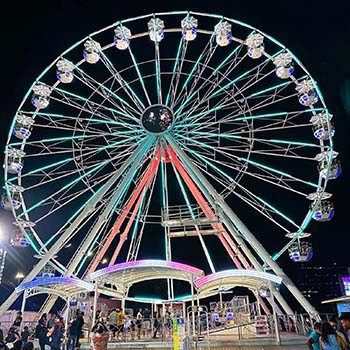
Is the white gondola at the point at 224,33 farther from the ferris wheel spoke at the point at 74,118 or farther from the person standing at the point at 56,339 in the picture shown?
the person standing at the point at 56,339

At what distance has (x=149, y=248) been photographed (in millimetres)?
51844

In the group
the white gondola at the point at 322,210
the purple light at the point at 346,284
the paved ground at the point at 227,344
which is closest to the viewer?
the paved ground at the point at 227,344

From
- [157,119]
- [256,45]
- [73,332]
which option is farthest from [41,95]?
[73,332]

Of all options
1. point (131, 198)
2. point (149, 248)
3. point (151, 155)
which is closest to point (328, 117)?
point (151, 155)

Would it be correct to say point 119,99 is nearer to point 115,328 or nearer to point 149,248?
point 115,328

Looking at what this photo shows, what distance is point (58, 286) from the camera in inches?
706

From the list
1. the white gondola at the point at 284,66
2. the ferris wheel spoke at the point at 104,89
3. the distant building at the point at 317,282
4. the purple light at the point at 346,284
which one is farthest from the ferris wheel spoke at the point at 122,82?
the distant building at the point at 317,282

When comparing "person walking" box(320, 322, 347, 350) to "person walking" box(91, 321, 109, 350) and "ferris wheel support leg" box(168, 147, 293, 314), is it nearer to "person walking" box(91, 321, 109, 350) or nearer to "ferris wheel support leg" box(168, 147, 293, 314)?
"person walking" box(91, 321, 109, 350)

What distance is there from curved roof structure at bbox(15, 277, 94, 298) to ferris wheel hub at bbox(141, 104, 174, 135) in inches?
330

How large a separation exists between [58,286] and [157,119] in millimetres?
9832

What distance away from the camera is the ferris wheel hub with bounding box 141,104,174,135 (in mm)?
19344

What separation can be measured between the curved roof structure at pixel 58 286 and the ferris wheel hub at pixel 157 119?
8.39m

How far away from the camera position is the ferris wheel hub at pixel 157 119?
1934 cm

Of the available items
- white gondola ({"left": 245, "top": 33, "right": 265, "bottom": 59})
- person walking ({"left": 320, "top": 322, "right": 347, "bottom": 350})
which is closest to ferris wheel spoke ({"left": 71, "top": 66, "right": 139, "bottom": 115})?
white gondola ({"left": 245, "top": 33, "right": 265, "bottom": 59})
